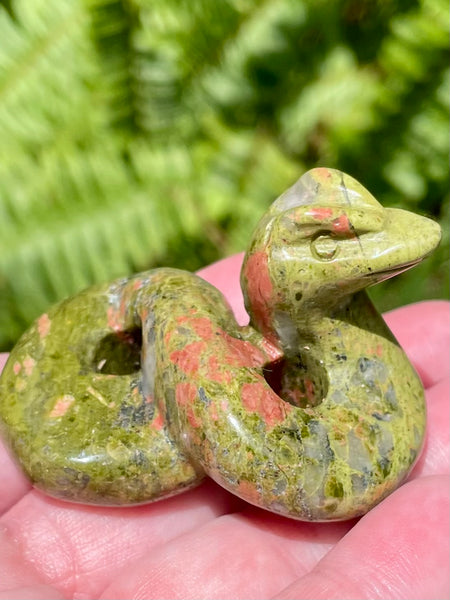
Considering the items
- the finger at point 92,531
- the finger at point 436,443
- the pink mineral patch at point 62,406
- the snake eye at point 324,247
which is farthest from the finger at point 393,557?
the pink mineral patch at point 62,406

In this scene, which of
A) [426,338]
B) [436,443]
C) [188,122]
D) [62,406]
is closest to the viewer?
[62,406]

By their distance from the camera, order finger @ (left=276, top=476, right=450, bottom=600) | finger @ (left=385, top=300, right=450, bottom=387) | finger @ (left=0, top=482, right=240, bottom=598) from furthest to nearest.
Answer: finger @ (left=385, top=300, right=450, bottom=387) → finger @ (left=0, top=482, right=240, bottom=598) → finger @ (left=276, top=476, right=450, bottom=600)

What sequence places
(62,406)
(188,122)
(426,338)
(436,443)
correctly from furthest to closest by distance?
(188,122) < (426,338) < (436,443) < (62,406)

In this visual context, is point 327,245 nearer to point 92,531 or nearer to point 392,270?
point 392,270

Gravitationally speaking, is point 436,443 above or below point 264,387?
below

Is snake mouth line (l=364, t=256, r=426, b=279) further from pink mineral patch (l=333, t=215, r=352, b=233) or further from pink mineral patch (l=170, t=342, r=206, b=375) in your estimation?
pink mineral patch (l=170, t=342, r=206, b=375)

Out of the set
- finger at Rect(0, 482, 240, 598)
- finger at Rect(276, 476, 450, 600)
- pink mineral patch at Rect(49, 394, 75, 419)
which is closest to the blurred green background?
pink mineral patch at Rect(49, 394, 75, 419)

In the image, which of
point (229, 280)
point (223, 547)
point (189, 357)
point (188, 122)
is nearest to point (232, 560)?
point (223, 547)

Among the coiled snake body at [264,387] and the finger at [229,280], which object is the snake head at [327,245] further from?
the finger at [229,280]
